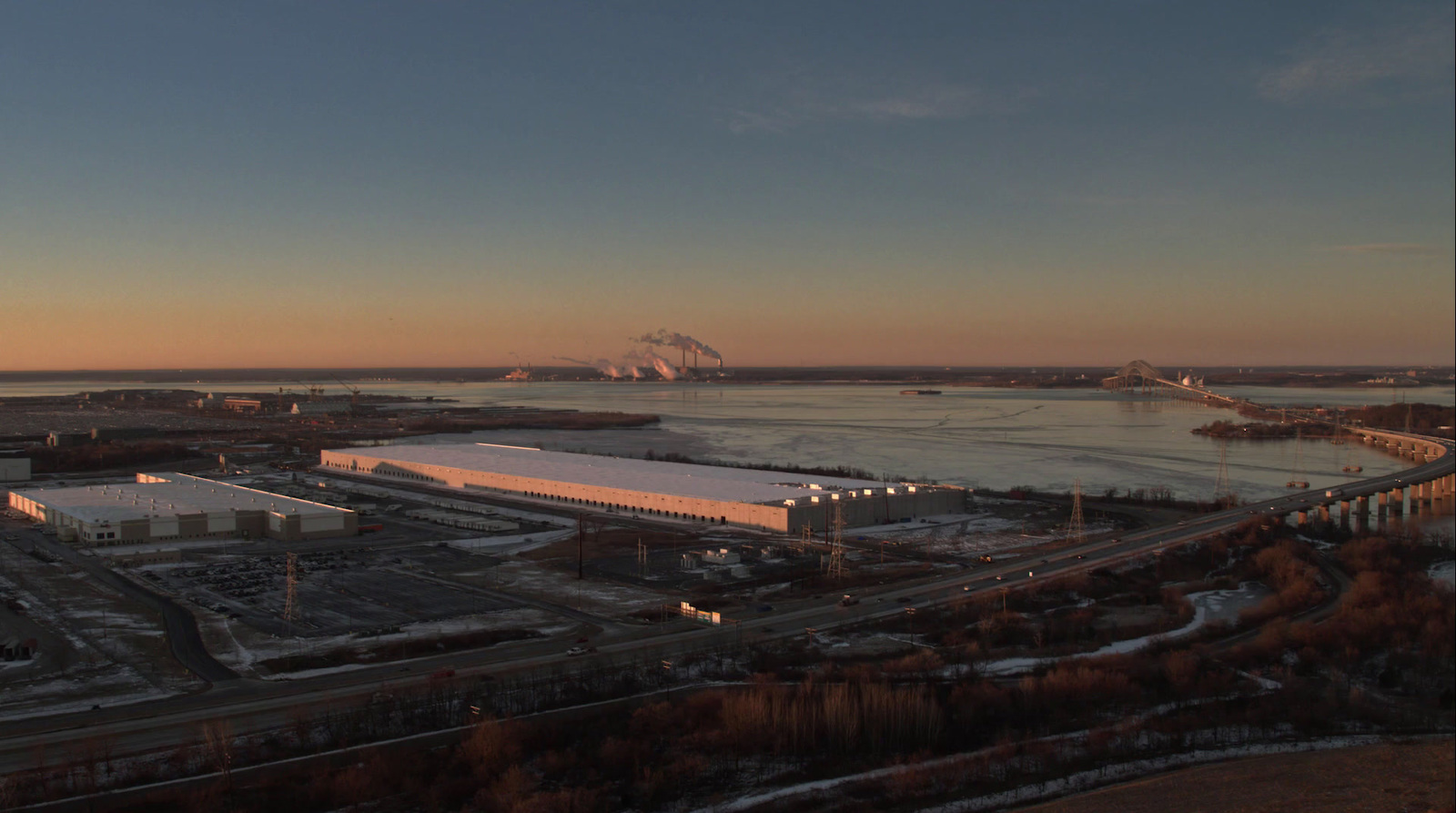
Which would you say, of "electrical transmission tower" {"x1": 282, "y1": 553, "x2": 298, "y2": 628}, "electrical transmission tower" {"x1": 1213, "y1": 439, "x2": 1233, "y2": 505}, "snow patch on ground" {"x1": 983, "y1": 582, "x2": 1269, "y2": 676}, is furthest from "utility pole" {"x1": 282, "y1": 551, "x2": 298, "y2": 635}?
"electrical transmission tower" {"x1": 1213, "y1": 439, "x2": 1233, "y2": 505}

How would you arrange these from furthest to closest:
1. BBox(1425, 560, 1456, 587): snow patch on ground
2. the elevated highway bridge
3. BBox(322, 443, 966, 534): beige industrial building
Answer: the elevated highway bridge, BBox(322, 443, 966, 534): beige industrial building, BBox(1425, 560, 1456, 587): snow patch on ground

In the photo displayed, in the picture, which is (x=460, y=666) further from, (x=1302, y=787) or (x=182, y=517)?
(x=182, y=517)

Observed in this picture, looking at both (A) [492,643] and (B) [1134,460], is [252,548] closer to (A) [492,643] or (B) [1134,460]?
(A) [492,643]

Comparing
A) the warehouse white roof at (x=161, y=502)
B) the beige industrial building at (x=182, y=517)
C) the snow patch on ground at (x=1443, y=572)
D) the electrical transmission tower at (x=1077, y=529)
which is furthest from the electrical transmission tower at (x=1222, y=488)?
the warehouse white roof at (x=161, y=502)

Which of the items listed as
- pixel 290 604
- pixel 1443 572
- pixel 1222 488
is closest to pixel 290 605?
pixel 290 604

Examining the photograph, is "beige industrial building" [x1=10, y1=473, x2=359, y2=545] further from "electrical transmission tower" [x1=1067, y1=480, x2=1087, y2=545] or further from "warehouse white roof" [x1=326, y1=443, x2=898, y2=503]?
"electrical transmission tower" [x1=1067, y1=480, x2=1087, y2=545]
